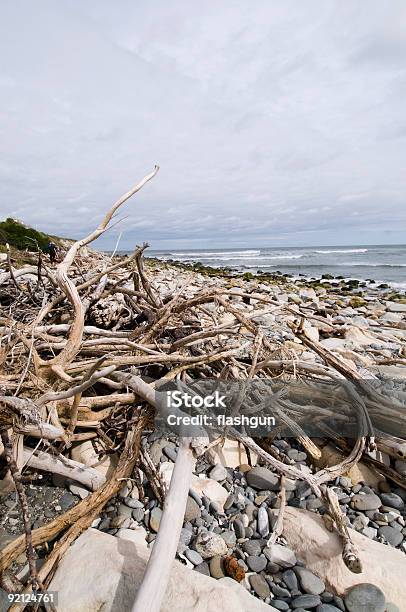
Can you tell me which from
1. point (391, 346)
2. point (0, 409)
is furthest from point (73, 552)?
point (391, 346)

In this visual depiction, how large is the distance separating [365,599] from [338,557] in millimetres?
158

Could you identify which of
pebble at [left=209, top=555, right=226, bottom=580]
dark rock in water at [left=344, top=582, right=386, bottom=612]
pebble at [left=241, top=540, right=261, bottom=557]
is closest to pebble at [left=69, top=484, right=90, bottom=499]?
pebble at [left=209, top=555, right=226, bottom=580]

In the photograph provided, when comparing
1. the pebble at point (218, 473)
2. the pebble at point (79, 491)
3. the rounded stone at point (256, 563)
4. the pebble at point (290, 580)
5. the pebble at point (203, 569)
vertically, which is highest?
the pebble at point (79, 491)

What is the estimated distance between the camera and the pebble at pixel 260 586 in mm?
1483

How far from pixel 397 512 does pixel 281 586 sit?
781 mm

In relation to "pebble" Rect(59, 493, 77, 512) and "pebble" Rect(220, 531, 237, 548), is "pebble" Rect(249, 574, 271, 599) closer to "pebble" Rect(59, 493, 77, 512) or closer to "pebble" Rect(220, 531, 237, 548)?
"pebble" Rect(220, 531, 237, 548)

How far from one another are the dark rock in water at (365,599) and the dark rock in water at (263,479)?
611 mm

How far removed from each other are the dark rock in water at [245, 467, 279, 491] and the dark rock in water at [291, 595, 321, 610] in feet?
1.87

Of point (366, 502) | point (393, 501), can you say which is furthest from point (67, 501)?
point (393, 501)

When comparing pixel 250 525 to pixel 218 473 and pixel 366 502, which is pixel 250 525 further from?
pixel 366 502

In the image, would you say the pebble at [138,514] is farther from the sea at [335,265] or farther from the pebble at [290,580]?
the sea at [335,265]

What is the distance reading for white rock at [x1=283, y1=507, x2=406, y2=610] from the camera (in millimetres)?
1436

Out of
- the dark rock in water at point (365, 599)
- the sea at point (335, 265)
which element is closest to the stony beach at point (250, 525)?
the dark rock in water at point (365, 599)

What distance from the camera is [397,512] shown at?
189cm
